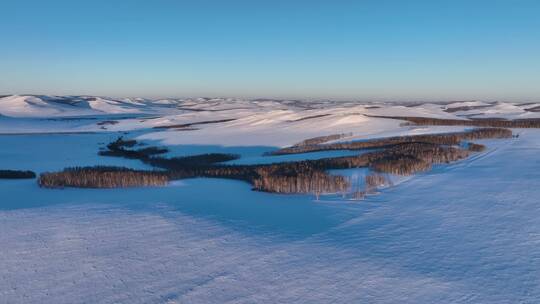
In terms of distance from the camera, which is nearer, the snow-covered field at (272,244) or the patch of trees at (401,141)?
the snow-covered field at (272,244)

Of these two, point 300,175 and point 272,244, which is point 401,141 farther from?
point 272,244

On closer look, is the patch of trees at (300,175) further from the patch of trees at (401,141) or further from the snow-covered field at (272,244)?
the patch of trees at (401,141)

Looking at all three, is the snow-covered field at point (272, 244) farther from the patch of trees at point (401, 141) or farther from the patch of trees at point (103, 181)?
the patch of trees at point (401, 141)

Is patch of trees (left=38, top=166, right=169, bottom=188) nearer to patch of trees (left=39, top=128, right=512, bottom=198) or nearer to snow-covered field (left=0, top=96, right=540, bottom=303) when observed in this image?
patch of trees (left=39, top=128, right=512, bottom=198)

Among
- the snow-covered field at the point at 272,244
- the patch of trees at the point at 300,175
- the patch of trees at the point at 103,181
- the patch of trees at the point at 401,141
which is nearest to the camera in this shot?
the snow-covered field at the point at 272,244

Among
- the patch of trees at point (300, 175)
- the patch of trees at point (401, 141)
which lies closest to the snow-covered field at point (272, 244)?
the patch of trees at point (300, 175)

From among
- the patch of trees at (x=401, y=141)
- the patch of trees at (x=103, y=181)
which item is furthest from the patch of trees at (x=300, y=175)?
the patch of trees at (x=401, y=141)

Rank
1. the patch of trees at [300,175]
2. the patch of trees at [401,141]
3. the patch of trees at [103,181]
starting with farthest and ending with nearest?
the patch of trees at [401,141] < the patch of trees at [103,181] < the patch of trees at [300,175]

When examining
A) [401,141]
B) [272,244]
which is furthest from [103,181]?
[401,141]

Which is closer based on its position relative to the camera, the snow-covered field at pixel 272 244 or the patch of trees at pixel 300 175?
the snow-covered field at pixel 272 244

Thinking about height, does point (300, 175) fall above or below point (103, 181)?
above

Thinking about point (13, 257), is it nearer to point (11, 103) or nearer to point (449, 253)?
point (449, 253)

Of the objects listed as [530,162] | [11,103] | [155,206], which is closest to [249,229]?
[155,206]

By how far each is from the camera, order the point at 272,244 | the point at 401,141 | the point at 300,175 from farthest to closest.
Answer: the point at 401,141, the point at 300,175, the point at 272,244
